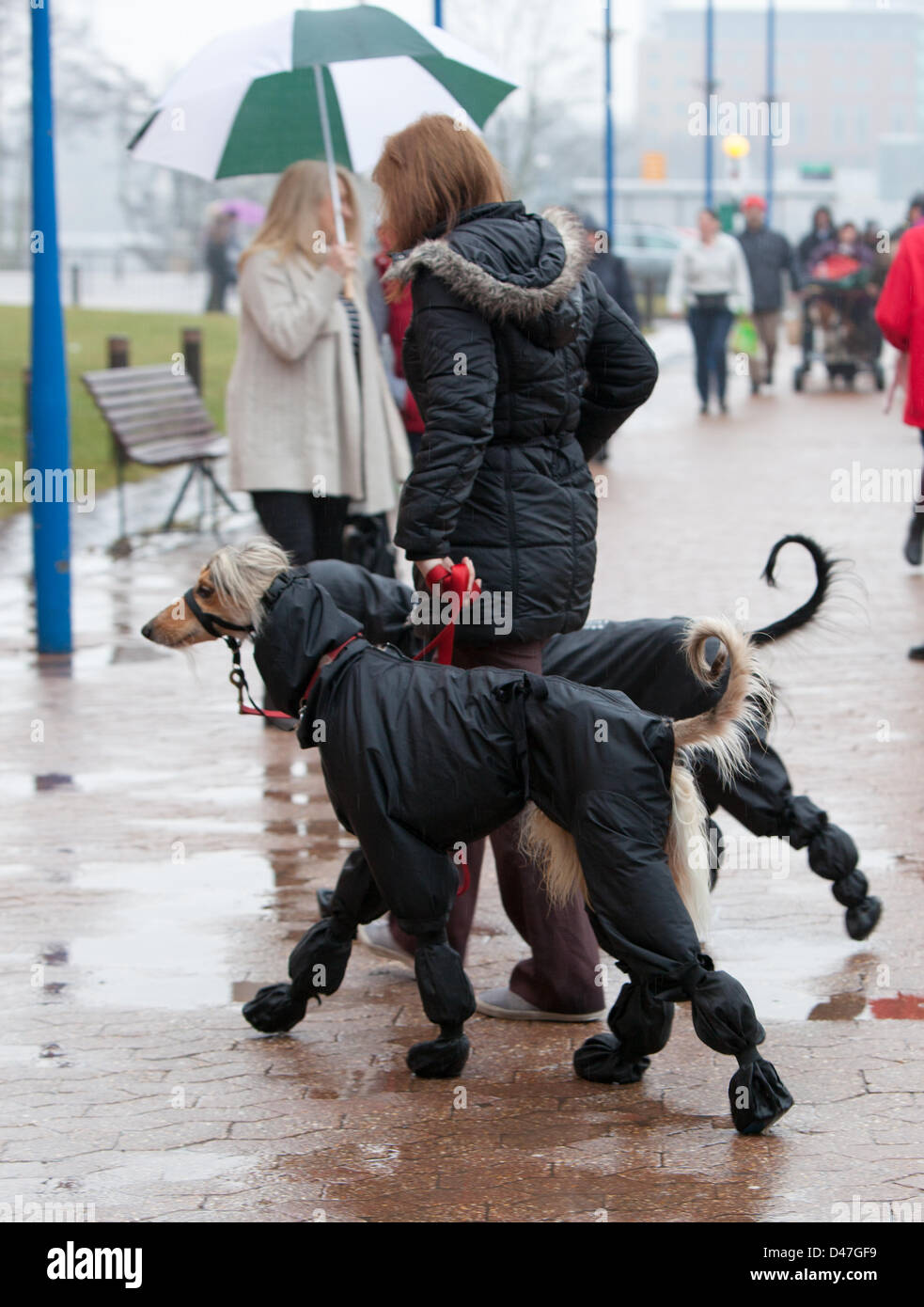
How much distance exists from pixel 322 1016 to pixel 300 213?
353cm

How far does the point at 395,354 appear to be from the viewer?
810 cm

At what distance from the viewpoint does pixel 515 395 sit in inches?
172

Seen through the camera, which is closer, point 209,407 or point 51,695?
point 51,695

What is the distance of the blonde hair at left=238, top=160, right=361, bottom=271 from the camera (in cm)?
693

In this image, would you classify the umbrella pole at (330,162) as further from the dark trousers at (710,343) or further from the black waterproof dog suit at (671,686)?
the dark trousers at (710,343)

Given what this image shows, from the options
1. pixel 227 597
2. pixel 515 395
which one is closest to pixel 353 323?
pixel 515 395

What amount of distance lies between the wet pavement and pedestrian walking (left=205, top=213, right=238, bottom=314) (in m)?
23.4

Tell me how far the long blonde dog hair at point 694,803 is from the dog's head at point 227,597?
Result: 0.77m

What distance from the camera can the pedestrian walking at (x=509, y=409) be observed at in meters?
4.18

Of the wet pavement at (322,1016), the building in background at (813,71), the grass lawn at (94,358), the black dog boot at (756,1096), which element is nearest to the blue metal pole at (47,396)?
the wet pavement at (322,1016)

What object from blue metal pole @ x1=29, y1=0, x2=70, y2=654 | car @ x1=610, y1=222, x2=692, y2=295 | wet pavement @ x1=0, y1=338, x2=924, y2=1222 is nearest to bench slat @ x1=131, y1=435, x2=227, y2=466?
blue metal pole @ x1=29, y1=0, x2=70, y2=654
